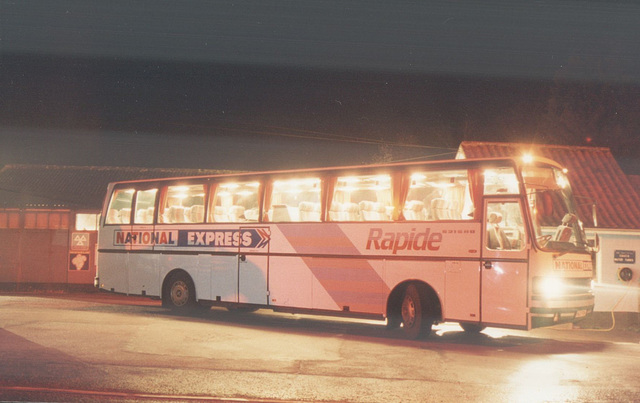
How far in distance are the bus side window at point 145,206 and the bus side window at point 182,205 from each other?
1.22 ft

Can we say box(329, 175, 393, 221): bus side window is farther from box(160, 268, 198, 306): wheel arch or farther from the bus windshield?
box(160, 268, 198, 306): wheel arch

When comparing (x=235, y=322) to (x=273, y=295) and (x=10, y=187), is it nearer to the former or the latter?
(x=273, y=295)

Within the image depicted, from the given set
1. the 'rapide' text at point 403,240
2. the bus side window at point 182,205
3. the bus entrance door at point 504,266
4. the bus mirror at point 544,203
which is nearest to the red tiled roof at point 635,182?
the bus mirror at point 544,203

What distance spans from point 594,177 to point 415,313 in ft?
43.0

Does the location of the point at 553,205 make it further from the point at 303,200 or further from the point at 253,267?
the point at 253,267

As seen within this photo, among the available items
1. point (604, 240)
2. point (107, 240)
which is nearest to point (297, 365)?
point (107, 240)

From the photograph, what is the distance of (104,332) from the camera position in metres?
12.9

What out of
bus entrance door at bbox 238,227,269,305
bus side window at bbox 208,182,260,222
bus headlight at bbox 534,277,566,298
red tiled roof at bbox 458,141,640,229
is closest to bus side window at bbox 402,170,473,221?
bus headlight at bbox 534,277,566,298

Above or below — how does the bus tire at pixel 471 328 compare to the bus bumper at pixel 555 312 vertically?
below

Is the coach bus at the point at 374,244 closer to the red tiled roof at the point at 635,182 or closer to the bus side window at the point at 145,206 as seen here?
the bus side window at the point at 145,206

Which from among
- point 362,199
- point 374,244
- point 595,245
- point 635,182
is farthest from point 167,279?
point 635,182

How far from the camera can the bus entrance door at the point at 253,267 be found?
1619 centimetres

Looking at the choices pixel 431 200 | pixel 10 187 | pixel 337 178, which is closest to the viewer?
pixel 431 200

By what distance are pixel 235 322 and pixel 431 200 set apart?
18.2 ft
